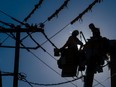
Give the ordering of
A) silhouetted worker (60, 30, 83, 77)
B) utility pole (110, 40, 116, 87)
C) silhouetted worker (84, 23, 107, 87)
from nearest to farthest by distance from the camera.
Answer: utility pole (110, 40, 116, 87), silhouetted worker (84, 23, 107, 87), silhouetted worker (60, 30, 83, 77)

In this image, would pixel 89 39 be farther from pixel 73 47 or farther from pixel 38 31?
pixel 38 31

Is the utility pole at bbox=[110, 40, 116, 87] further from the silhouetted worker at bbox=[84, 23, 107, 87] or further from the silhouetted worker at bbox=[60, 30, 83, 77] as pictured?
the silhouetted worker at bbox=[60, 30, 83, 77]

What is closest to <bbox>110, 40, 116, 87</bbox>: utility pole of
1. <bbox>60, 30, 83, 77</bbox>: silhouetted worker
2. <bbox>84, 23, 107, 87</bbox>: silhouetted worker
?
<bbox>84, 23, 107, 87</bbox>: silhouetted worker

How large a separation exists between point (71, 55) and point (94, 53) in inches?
50.1

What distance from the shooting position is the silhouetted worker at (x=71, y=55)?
1579 cm

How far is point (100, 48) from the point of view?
14.8m

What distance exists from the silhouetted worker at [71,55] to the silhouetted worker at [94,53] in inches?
26.1

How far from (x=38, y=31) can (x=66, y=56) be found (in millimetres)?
3172

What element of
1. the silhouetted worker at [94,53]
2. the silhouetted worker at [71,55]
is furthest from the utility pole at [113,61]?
the silhouetted worker at [71,55]

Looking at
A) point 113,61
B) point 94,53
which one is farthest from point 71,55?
point 113,61

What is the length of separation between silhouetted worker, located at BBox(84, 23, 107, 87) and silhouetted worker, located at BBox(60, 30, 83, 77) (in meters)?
0.66

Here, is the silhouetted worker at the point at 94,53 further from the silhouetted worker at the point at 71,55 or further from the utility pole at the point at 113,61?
the silhouetted worker at the point at 71,55

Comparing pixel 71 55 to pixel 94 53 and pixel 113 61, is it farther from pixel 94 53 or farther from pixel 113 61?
pixel 113 61

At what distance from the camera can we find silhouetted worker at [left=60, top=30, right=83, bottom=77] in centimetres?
1579
